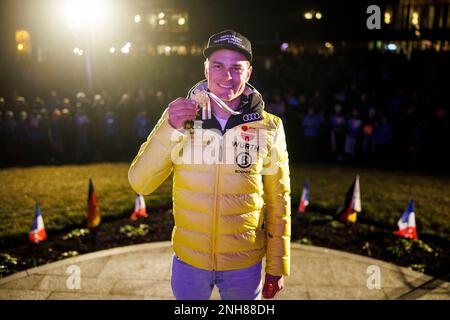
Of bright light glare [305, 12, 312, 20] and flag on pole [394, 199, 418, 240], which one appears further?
bright light glare [305, 12, 312, 20]

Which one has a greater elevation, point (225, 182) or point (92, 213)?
point (225, 182)

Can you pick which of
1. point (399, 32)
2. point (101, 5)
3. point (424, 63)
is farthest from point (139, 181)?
point (101, 5)

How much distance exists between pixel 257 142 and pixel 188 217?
0.67 metres

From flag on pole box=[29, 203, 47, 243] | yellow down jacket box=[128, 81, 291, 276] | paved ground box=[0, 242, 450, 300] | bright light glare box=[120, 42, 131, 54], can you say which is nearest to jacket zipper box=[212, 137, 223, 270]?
yellow down jacket box=[128, 81, 291, 276]

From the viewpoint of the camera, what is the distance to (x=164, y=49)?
30.1m

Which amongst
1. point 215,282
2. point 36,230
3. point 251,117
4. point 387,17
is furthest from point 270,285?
point 387,17

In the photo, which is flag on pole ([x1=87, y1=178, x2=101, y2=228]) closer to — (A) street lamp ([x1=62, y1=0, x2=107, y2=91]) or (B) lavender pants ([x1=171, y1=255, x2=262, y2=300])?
(B) lavender pants ([x1=171, y1=255, x2=262, y2=300])

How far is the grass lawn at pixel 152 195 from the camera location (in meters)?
7.48

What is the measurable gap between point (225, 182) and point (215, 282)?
670mm

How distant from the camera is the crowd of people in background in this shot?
525 inches

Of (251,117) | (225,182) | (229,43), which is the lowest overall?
(225,182)

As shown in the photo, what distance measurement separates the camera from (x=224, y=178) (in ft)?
8.95

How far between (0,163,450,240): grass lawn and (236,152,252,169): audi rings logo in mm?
5120

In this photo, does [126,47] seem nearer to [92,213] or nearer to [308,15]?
[308,15]
